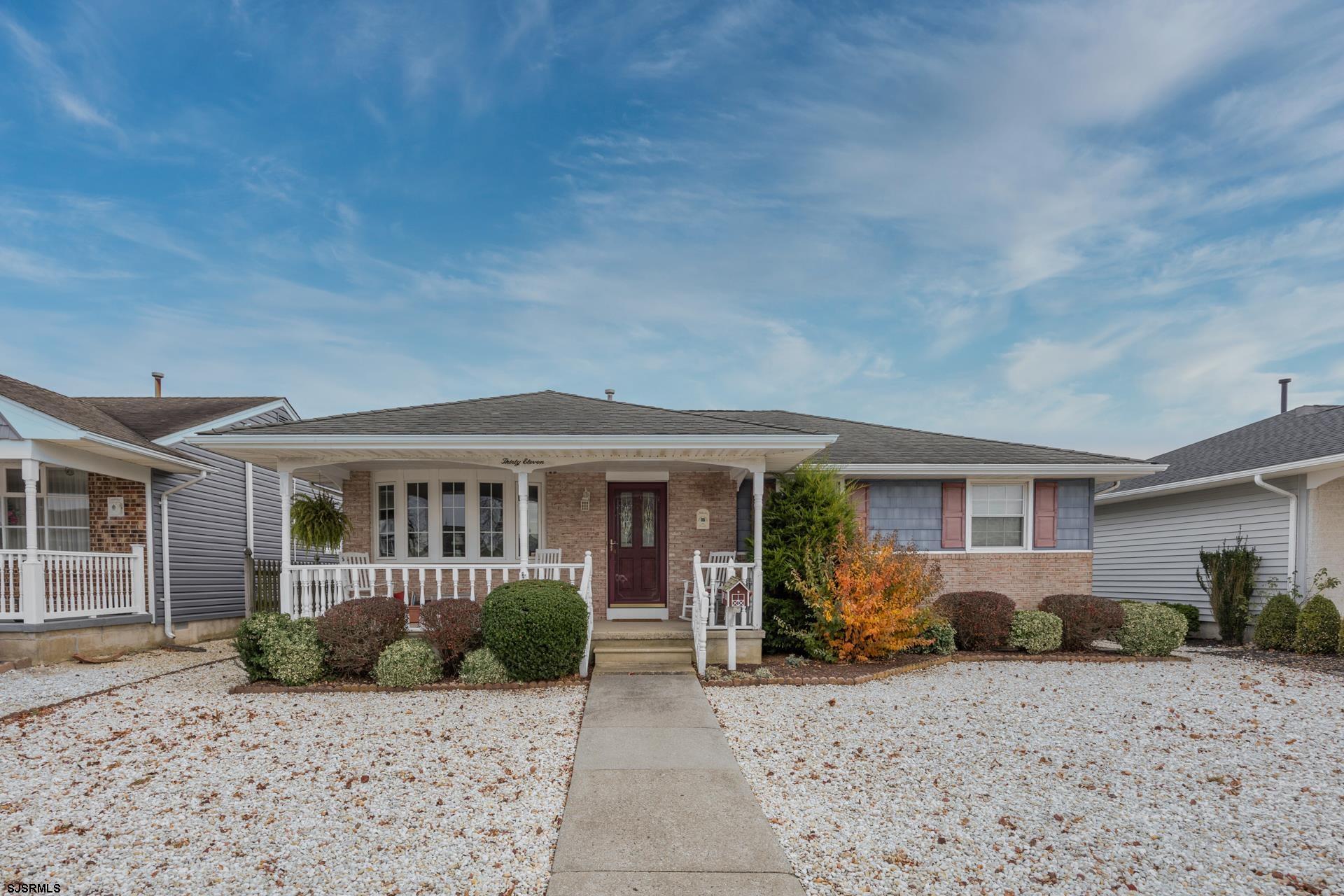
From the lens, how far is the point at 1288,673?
8875mm

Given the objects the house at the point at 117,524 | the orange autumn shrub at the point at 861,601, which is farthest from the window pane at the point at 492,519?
the house at the point at 117,524

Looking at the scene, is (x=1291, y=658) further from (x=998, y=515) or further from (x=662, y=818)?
(x=662, y=818)

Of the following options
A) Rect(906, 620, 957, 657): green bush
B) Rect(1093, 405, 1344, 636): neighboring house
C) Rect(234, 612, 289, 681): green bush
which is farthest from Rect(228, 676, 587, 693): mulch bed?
Rect(1093, 405, 1344, 636): neighboring house

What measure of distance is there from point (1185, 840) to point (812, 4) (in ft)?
34.2

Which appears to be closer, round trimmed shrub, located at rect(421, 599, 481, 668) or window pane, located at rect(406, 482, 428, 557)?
round trimmed shrub, located at rect(421, 599, 481, 668)

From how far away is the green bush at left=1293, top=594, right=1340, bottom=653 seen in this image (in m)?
9.90

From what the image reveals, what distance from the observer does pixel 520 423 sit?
9.07 m

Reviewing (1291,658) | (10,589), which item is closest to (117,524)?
(10,589)

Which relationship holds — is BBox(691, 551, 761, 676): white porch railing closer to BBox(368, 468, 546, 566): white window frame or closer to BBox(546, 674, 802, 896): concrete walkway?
BBox(546, 674, 802, 896): concrete walkway

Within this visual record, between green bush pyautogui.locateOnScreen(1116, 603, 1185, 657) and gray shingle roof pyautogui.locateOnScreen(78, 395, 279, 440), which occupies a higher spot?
gray shingle roof pyautogui.locateOnScreen(78, 395, 279, 440)

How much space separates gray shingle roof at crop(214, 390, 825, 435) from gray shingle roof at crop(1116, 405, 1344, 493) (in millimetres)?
8842

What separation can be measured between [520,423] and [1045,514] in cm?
915

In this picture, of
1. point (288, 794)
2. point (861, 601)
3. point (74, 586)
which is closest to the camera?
point (288, 794)

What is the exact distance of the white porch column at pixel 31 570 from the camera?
8.91 metres
